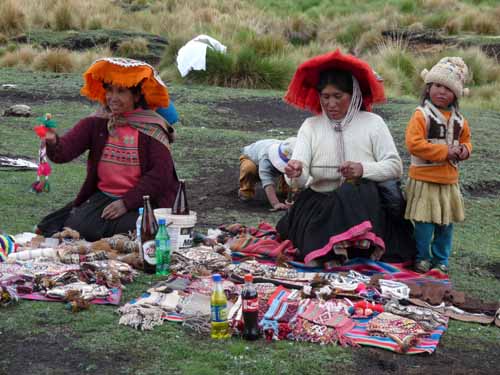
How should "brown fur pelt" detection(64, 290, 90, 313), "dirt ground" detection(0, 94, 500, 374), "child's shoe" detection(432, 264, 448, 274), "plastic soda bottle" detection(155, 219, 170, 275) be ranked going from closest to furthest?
"dirt ground" detection(0, 94, 500, 374) → "brown fur pelt" detection(64, 290, 90, 313) → "plastic soda bottle" detection(155, 219, 170, 275) → "child's shoe" detection(432, 264, 448, 274)

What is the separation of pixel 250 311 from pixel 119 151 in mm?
2444

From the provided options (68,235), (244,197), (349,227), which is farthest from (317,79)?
(244,197)

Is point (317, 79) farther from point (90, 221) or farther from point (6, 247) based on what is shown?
point (6, 247)

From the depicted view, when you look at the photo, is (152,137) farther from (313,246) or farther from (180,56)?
(180,56)

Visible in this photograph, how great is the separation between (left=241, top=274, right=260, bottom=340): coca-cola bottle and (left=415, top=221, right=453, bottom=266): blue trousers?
200 centimetres

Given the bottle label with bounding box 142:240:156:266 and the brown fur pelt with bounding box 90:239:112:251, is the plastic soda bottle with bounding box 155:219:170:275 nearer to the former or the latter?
the bottle label with bounding box 142:240:156:266

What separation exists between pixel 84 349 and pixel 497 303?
2.58m

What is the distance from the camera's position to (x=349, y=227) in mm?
6086

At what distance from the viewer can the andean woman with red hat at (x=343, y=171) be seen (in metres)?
6.16

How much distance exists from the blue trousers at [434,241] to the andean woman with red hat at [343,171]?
4.8 inches

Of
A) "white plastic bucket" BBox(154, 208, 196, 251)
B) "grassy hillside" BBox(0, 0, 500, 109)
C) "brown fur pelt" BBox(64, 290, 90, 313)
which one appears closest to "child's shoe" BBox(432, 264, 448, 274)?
"white plastic bucket" BBox(154, 208, 196, 251)

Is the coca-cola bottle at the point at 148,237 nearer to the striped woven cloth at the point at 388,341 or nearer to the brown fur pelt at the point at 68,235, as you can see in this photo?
the brown fur pelt at the point at 68,235

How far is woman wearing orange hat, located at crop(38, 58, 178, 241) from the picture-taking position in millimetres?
6609

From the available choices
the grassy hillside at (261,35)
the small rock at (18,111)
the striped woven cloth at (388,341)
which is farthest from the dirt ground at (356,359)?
the grassy hillside at (261,35)
